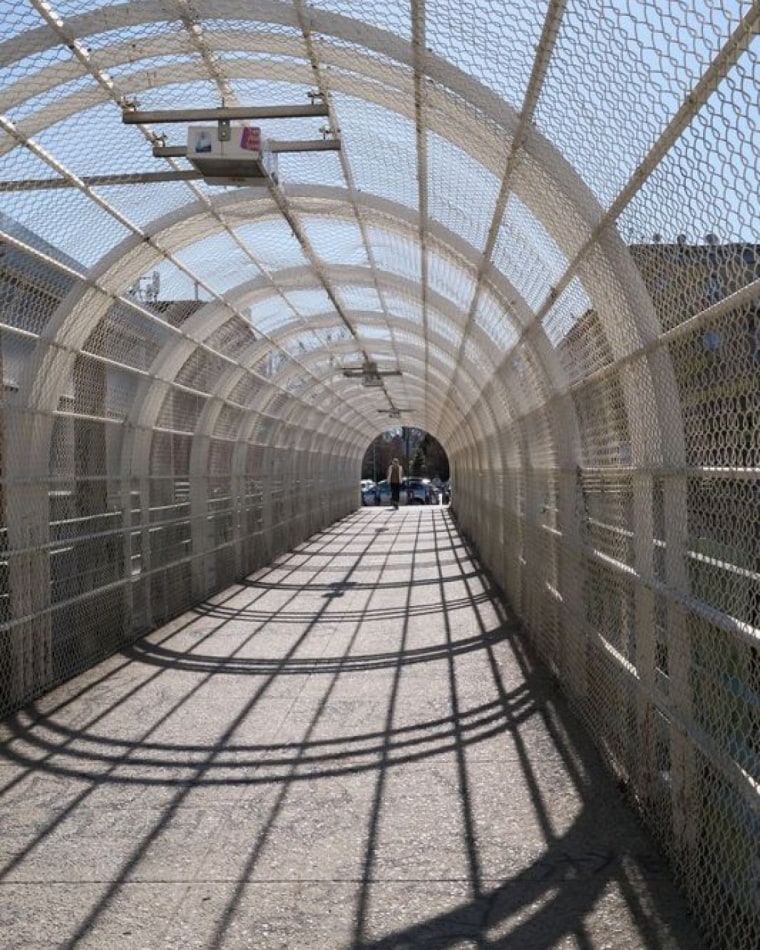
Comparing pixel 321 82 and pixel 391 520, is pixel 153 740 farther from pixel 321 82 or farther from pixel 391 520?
pixel 391 520

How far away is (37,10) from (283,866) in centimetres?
439

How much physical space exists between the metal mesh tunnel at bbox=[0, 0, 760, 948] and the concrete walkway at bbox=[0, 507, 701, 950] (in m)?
0.39

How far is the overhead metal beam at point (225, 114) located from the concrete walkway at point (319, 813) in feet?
12.6

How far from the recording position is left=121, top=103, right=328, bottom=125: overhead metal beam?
6645 millimetres

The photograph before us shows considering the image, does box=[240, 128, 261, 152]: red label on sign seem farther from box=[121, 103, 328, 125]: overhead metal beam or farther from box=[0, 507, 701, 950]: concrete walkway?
box=[0, 507, 701, 950]: concrete walkway

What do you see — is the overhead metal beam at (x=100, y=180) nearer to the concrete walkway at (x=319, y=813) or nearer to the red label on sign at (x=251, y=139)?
the red label on sign at (x=251, y=139)

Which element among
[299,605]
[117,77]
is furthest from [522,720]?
[299,605]

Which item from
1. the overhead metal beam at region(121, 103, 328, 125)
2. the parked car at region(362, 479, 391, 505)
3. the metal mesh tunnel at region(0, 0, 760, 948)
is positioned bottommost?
the parked car at region(362, 479, 391, 505)

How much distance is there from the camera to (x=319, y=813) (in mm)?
5676

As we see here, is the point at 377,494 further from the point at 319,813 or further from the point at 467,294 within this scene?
the point at 319,813

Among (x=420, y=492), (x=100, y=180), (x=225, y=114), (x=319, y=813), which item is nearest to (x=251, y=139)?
(x=225, y=114)

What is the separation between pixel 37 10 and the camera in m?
5.75

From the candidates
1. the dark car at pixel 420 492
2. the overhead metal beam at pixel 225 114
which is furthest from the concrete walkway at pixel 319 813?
the dark car at pixel 420 492

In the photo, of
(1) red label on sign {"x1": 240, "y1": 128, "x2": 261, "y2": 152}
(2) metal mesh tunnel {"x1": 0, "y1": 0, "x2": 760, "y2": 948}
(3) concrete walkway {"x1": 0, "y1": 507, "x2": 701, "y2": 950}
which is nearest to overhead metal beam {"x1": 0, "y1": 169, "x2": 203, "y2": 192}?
(2) metal mesh tunnel {"x1": 0, "y1": 0, "x2": 760, "y2": 948}
